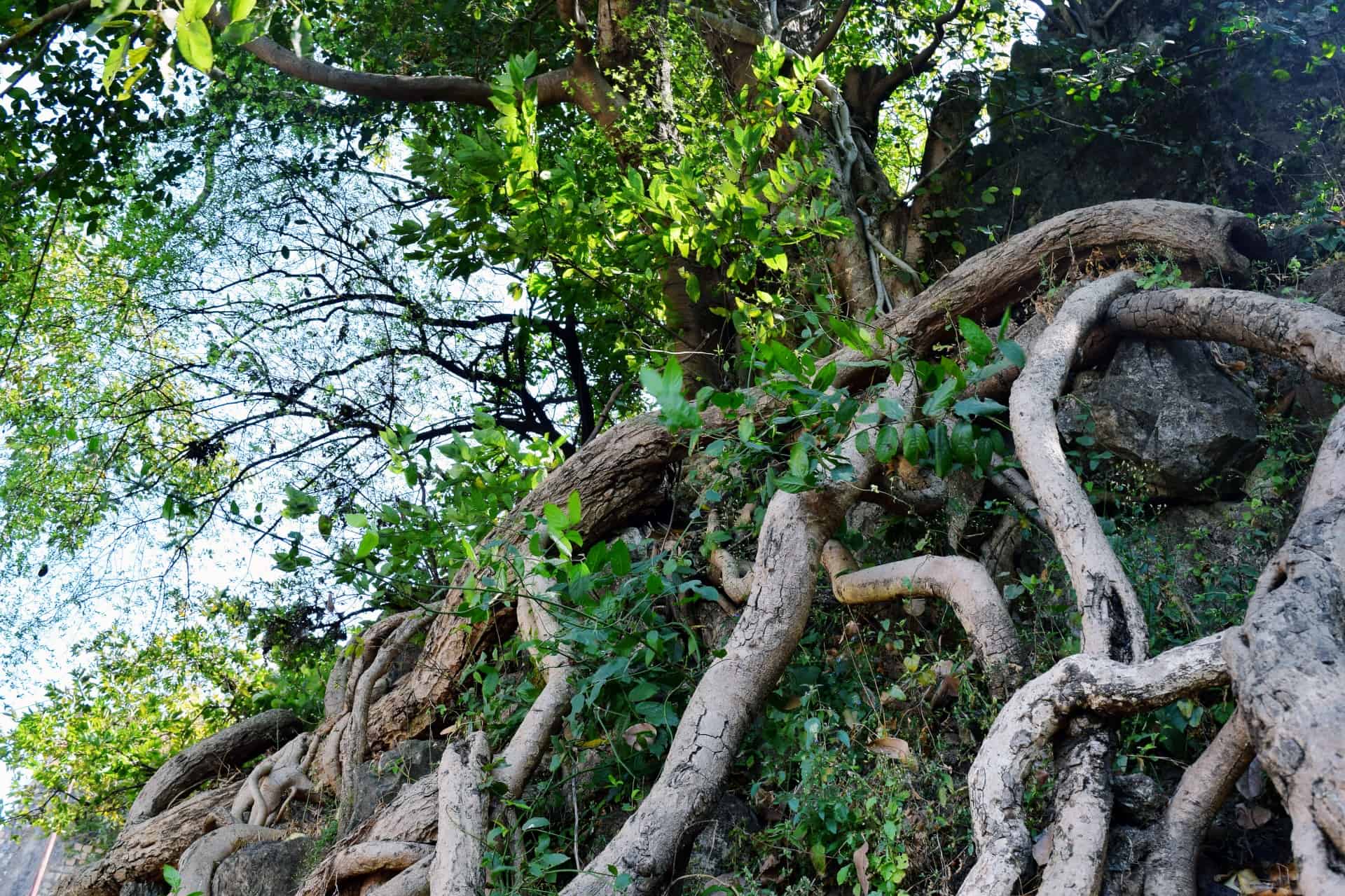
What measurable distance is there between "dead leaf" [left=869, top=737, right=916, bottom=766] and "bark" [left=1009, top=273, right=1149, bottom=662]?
0.59 meters

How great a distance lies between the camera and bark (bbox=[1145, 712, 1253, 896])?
7.66 ft

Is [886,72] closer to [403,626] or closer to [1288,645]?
[403,626]

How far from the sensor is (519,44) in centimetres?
700

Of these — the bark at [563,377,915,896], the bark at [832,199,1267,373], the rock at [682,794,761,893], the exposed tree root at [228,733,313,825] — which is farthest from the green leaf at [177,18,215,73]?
the exposed tree root at [228,733,313,825]

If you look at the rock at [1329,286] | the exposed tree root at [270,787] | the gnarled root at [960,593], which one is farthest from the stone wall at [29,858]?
the rock at [1329,286]

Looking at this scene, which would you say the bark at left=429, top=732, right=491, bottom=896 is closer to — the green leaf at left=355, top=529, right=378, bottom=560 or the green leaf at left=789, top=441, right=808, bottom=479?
the green leaf at left=355, top=529, right=378, bottom=560

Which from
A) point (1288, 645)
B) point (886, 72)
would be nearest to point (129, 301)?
point (886, 72)

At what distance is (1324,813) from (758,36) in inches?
207

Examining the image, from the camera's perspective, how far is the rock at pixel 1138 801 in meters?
2.49

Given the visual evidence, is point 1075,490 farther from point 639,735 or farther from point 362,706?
point 362,706

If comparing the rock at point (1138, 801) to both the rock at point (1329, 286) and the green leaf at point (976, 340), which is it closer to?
the green leaf at point (976, 340)

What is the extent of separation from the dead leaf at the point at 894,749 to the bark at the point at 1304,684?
3.22 ft

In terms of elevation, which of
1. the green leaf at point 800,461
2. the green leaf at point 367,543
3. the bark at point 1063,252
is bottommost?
the green leaf at point 367,543

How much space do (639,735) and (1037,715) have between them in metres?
1.33
